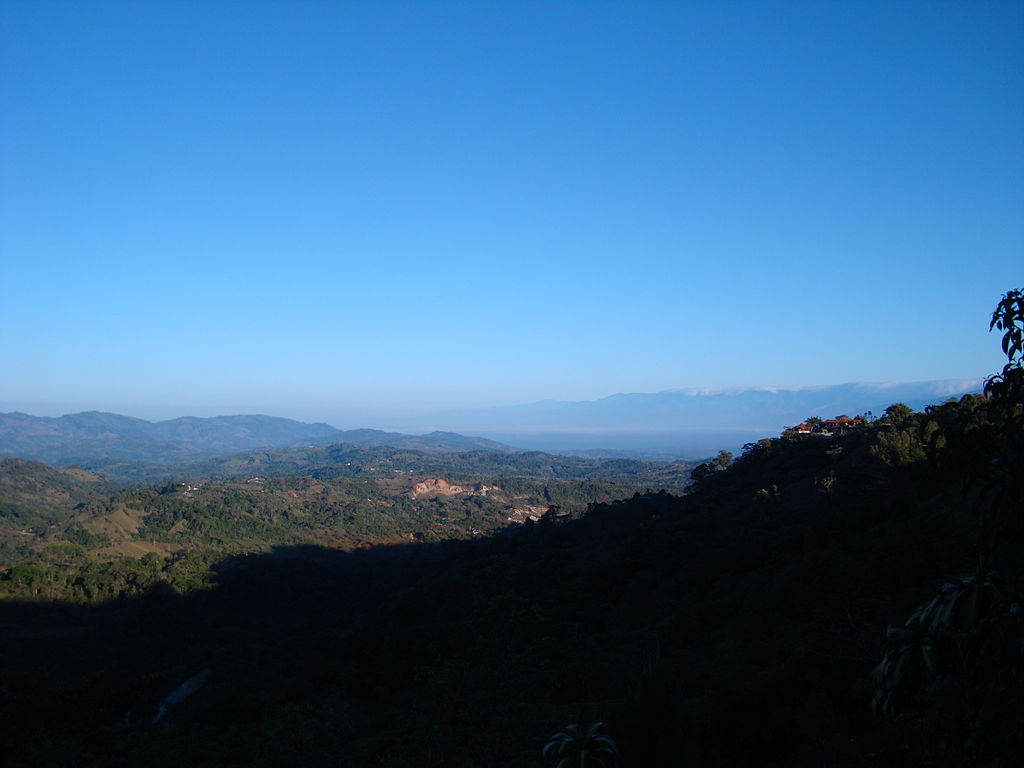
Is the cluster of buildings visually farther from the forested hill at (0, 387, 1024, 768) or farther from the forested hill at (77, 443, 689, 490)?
the forested hill at (77, 443, 689, 490)

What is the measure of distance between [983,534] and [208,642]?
38.9 m

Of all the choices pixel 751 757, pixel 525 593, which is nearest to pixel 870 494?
pixel 525 593

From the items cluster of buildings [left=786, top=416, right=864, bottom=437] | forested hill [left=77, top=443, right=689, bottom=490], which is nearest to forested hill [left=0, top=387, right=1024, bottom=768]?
cluster of buildings [left=786, top=416, right=864, bottom=437]

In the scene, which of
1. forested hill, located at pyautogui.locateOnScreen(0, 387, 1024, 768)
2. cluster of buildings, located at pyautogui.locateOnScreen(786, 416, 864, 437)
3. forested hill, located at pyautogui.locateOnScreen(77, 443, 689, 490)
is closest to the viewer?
forested hill, located at pyautogui.locateOnScreen(0, 387, 1024, 768)

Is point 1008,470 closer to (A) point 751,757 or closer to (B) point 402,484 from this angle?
(A) point 751,757

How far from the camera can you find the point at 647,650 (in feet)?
43.6

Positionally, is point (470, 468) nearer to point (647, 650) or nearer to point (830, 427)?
point (830, 427)

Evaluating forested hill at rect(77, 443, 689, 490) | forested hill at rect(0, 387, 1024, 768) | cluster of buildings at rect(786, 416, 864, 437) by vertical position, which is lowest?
forested hill at rect(77, 443, 689, 490)

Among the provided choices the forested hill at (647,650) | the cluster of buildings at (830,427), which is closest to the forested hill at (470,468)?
the cluster of buildings at (830,427)

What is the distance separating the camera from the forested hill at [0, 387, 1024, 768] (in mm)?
3568

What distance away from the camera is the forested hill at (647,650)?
3.57 m

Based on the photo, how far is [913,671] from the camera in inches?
128

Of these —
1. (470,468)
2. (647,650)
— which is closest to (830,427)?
(647,650)

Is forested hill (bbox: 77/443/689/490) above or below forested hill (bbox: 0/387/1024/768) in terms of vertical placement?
below
